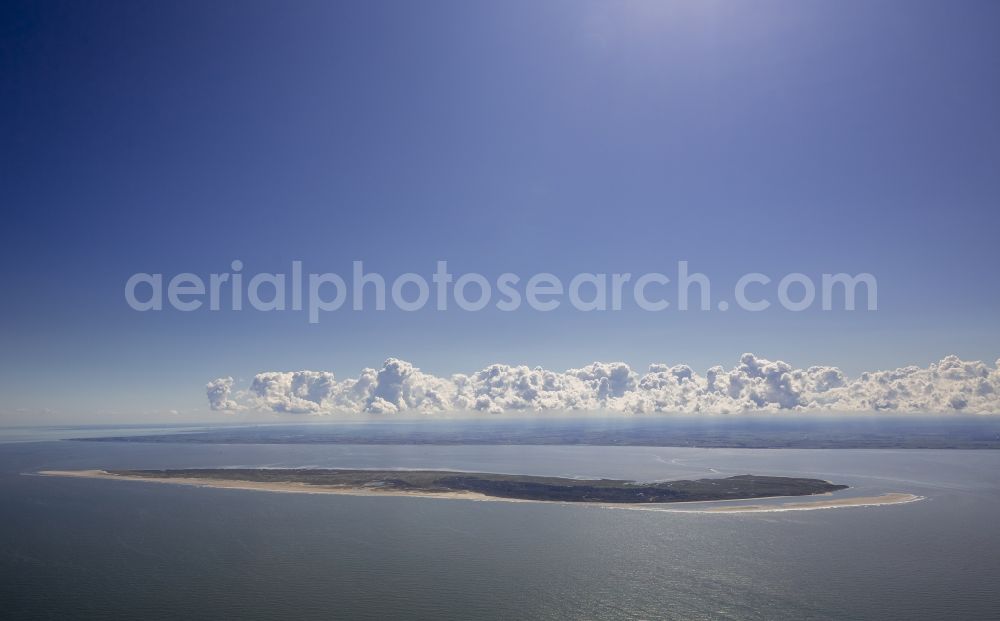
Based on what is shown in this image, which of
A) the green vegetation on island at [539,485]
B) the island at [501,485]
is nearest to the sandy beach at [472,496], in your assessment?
the island at [501,485]

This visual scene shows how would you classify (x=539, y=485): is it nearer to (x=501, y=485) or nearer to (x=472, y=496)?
(x=501, y=485)

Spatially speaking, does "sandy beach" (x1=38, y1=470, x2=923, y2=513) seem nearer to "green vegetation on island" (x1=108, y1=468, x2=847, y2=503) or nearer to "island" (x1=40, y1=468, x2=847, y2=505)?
"island" (x1=40, y1=468, x2=847, y2=505)

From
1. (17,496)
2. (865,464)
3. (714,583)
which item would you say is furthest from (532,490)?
(865,464)

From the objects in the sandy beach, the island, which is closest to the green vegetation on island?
the island

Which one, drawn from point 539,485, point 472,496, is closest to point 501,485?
point 539,485

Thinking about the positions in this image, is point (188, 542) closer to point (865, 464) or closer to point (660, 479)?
point (660, 479)

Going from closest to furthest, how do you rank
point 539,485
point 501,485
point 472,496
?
point 472,496
point 539,485
point 501,485

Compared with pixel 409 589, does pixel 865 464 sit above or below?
below

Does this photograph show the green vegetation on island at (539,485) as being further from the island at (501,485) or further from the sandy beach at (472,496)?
the sandy beach at (472,496)
